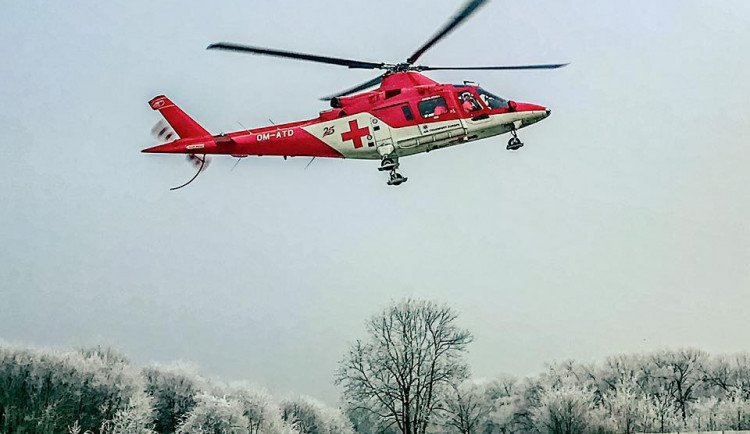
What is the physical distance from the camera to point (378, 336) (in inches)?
2074

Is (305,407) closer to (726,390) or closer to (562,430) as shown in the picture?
(562,430)

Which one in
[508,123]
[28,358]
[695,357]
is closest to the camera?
[508,123]

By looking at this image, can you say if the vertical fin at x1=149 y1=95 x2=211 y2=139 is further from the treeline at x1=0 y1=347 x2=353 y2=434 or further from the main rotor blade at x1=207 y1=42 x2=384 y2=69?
the treeline at x1=0 y1=347 x2=353 y2=434

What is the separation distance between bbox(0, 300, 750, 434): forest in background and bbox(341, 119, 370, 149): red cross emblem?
26.5m

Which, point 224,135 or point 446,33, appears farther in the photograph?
point 224,135

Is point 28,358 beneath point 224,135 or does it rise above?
beneath

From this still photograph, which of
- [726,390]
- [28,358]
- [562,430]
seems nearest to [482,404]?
[562,430]

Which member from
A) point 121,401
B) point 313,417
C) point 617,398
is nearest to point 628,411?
point 617,398

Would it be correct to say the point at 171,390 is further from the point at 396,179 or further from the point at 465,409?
the point at 396,179

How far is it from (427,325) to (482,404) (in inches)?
445

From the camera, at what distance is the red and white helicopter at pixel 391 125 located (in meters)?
24.6

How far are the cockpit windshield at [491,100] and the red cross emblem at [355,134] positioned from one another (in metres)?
3.74

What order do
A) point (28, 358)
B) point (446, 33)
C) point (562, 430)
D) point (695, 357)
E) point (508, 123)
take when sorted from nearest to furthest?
1. point (446, 33)
2. point (508, 123)
3. point (28, 358)
4. point (562, 430)
5. point (695, 357)

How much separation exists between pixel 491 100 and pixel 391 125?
3.23 metres
